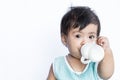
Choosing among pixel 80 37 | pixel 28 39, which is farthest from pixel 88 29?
pixel 28 39

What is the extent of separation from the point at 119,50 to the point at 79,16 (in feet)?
1.58

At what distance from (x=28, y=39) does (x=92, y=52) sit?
51 cm

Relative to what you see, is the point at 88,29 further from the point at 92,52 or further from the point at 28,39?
the point at 28,39

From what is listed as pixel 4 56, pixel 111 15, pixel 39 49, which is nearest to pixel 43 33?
pixel 39 49

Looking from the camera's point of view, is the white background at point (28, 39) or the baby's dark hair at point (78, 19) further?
the white background at point (28, 39)

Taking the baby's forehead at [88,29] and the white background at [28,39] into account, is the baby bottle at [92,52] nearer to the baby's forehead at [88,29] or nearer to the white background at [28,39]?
the baby's forehead at [88,29]

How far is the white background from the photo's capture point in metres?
1.53

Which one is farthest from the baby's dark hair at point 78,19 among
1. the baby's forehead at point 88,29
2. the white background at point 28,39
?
the white background at point 28,39

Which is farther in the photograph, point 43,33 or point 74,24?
point 43,33

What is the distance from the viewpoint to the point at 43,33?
155 centimetres

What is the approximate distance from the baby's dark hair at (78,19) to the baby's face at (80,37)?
0.04 ft

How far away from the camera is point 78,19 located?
118cm

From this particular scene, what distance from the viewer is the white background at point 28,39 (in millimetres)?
1528

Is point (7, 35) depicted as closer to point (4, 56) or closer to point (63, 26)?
point (4, 56)
